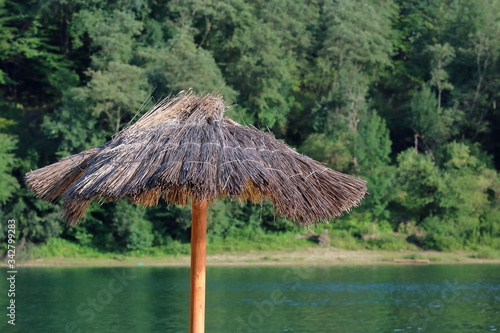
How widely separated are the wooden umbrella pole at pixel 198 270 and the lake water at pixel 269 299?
38.1 feet

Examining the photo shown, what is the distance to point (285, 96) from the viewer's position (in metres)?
40.5

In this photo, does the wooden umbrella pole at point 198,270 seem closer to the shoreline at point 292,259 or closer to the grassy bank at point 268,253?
the shoreline at point 292,259

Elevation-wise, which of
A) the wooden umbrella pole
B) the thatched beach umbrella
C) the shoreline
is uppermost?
the thatched beach umbrella

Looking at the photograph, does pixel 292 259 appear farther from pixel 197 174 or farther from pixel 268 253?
pixel 197 174

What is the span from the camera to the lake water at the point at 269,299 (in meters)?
19.4

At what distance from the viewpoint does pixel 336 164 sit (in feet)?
119

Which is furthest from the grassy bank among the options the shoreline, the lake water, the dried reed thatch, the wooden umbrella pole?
the wooden umbrella pole

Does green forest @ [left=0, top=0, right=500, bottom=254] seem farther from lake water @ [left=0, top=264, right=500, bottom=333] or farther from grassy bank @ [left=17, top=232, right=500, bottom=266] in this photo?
lake water @ [left=0, top=264, right=500, bottom=333]

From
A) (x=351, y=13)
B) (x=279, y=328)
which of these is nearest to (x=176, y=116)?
(x=279, y=328)

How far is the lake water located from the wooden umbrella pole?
11.6 m

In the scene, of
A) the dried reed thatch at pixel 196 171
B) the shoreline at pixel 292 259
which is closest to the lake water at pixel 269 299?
the shoreline at pixel 292 259

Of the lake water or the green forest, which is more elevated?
the green forest

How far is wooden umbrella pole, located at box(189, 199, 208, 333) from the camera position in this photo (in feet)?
23.7

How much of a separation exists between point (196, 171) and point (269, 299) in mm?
17330
